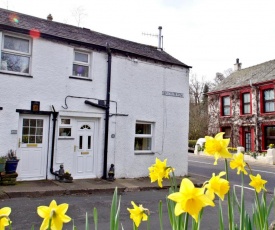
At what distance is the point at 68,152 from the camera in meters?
10.1

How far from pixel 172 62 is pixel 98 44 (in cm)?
379

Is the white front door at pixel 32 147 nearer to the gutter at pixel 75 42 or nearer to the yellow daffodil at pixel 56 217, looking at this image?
the gutter at pixel 75 42

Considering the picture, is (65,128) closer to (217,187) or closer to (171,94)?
(171,94)

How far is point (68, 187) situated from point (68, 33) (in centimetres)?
621

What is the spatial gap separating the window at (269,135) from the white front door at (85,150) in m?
17.0

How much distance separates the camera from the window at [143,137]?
11922mm

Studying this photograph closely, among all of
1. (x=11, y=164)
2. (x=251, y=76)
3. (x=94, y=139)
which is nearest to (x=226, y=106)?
(x=251, y=76)

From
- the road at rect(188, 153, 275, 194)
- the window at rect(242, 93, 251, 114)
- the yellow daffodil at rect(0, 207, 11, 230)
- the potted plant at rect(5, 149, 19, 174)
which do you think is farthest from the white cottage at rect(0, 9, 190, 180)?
the window at rect(242, 93, 251, 114)

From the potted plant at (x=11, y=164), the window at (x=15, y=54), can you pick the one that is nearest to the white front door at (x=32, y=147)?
the potted plant at (x=11, y=164)

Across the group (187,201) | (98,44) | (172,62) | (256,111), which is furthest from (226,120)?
(187,201)

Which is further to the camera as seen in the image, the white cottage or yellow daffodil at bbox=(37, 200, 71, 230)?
the white cottage

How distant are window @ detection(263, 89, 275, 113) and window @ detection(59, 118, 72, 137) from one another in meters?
18.0

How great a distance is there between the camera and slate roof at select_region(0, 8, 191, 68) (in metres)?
9.67

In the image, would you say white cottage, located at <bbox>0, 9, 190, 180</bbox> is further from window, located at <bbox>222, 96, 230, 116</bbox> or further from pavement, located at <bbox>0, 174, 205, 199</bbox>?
window, located at <bbox>222, 96, 230, 116</bbox>
